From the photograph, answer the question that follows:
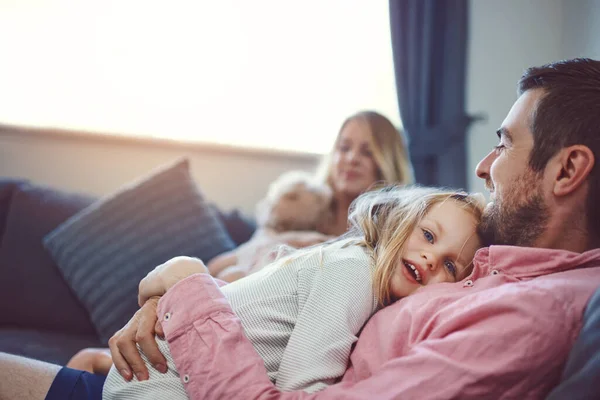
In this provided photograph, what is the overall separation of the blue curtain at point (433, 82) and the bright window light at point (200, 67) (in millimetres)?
114

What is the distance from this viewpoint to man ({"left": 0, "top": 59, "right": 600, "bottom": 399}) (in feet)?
2.36

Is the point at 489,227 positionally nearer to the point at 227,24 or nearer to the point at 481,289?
the point at 481,289

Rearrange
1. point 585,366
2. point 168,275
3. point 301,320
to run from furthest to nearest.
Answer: point 168,275 → point 301,320 → point 585,366

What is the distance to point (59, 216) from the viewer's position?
193 cm

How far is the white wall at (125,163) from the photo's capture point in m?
2.42

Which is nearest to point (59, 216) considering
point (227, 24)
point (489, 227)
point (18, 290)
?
point (18, 290)

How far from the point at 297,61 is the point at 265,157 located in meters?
0.54

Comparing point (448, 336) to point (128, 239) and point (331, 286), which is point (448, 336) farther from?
point (128, 239)

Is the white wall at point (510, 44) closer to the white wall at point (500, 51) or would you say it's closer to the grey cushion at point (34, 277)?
the white wall at point (500, 51)

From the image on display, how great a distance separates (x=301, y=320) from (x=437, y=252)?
298 mm

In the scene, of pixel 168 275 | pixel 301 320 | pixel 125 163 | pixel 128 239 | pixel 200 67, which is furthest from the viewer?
pixel 200 67

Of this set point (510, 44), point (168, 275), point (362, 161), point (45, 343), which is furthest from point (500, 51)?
point (45, 343)

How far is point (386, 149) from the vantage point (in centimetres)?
214

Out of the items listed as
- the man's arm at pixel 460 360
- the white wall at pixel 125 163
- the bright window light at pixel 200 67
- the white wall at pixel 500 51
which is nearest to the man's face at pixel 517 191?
the man's arm at pixel 460 360
